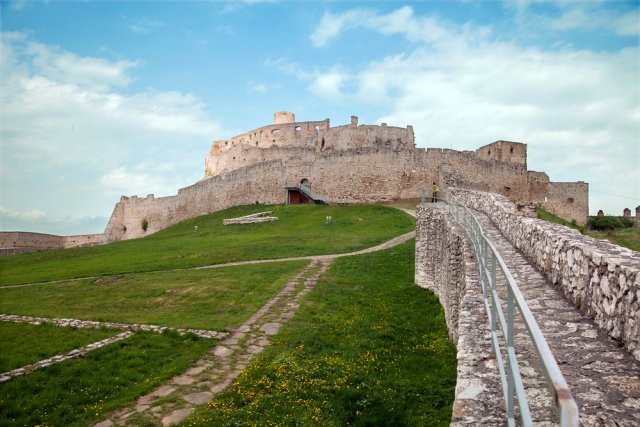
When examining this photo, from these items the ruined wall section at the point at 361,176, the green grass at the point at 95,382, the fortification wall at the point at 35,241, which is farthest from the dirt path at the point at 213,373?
the fortification wall at the point at 35,241

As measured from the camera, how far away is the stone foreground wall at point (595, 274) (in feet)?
14.7

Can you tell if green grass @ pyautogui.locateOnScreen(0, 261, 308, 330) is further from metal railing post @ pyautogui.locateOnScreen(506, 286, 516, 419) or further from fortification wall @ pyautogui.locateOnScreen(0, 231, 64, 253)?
fortification wall @ pyautogui.locateOnScreen(0, 231, 64, 253)

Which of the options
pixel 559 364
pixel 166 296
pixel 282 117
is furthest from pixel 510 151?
pixel 559 364

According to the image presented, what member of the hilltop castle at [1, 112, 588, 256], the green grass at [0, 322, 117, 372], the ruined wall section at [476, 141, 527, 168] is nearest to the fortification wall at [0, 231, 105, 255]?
the hilltop castle at [1, 112, 588, 256]

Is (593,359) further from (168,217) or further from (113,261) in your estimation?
(168,217)

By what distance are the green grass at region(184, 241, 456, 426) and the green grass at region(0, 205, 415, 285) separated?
1179cm

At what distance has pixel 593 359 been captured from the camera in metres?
4.50

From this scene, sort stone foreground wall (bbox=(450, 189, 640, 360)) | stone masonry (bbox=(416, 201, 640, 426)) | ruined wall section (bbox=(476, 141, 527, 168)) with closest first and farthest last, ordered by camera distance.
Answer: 1. stone masonry (bbox=(416, 201, 640, 426))
2. stone foreground wall (bbox=(450, 189, 640, 360))
3. ruined wall section (bbox=(476, 141, 527, 168))

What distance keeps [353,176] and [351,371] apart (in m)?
37.5

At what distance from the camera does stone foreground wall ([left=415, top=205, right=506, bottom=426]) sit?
13.9 ft

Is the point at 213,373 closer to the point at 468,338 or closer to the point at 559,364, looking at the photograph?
the point at 468,338

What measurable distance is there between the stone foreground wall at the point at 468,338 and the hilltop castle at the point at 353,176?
22477 mm

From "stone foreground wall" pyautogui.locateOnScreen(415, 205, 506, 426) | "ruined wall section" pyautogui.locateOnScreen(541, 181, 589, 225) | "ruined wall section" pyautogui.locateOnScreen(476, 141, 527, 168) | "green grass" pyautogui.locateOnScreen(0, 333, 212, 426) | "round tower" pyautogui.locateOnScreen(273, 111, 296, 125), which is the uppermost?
"round tower" pyautogui.locateOnScreen(273, 111, 296, 125)

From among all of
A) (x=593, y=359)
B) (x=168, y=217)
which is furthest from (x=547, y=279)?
(x=168, y=217)
